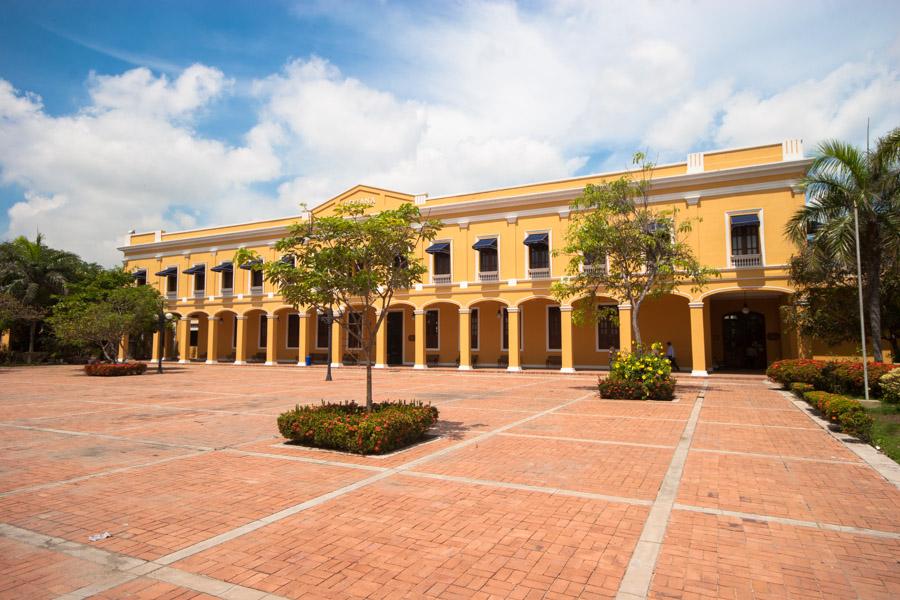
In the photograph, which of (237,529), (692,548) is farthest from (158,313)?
(692,548)

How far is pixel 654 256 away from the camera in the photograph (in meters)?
16.0

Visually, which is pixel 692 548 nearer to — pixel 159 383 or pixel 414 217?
pixel 414 217

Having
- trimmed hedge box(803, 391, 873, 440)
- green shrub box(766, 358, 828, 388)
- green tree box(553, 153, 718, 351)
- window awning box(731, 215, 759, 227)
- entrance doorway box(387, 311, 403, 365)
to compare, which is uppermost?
window awning box(731, 215, 759, 227)

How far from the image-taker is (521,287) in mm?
25281

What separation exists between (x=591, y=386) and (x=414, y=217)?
1106cm

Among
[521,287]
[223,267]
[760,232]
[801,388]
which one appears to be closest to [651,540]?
[801,388]

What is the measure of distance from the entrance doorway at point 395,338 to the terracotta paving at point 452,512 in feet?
67.9

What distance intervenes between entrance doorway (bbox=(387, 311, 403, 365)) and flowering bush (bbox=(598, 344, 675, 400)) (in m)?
17.9

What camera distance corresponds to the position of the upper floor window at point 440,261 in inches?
1066

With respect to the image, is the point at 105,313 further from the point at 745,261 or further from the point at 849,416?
the point at 745,261

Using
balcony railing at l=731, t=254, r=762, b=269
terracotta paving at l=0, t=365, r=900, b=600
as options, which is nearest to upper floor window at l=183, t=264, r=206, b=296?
terracotta paving at l=0, t=365, r=900, b=600

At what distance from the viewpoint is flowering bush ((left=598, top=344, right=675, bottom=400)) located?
46.1 feet

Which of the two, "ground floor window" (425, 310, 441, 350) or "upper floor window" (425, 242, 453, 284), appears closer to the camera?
"upper floor window" (425, 242, 453, 284)

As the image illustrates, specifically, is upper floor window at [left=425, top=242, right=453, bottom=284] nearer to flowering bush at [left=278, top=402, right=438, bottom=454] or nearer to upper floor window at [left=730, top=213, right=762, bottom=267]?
upper floor window at [left=730, top=213, right=762, bottom=267]
